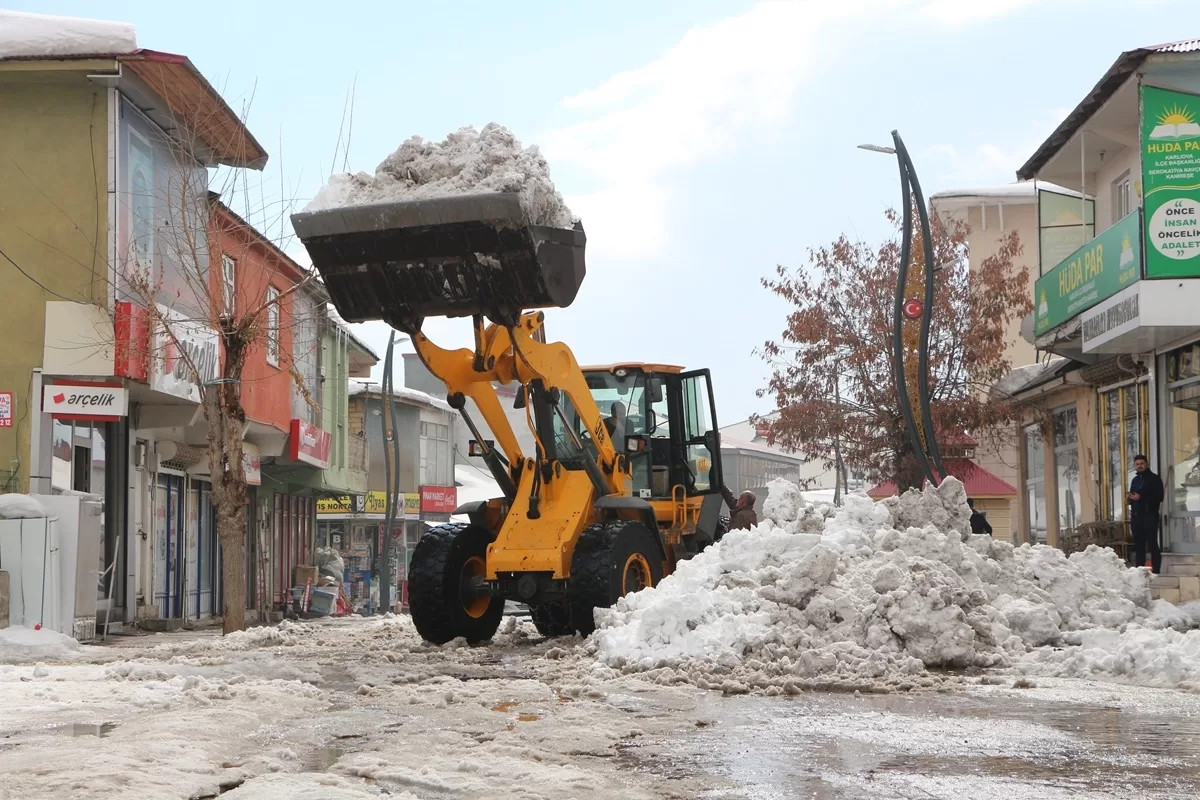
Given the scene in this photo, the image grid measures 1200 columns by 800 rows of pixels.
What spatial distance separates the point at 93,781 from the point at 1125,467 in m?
20.2

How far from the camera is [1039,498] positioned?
99.1 ft

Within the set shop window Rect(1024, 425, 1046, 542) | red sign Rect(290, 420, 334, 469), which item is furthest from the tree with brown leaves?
red sign Rect(290, 420, 334, 469)

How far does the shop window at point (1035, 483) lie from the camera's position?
29.9 meters

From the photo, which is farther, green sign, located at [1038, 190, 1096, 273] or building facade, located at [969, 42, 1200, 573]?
green sign, located at [1038, 190, 1096, 273]

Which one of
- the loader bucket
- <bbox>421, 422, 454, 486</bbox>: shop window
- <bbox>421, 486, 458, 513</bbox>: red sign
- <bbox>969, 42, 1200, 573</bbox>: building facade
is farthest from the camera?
<bbox>421, 422, 454, 486</bbox>: shop window

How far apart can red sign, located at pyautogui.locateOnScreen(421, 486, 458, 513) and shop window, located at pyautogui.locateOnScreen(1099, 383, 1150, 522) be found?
1265 inches

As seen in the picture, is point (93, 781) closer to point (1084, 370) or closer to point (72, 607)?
point (72, 607)

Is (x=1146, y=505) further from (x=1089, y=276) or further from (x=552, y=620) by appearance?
(x=552, y=620)

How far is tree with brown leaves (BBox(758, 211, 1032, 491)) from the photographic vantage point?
109 feet

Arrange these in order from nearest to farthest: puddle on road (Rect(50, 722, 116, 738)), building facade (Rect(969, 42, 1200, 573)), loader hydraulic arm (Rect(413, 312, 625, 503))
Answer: puddle on road (Rect(50, 722, 116, 738)) → loader hydraulic arm (Rect(413, 312, 625, 503)) → building facade (Rect(969, 42, 1200, 573))

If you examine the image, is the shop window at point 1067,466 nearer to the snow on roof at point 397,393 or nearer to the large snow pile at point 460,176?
the large snow pile at point 460,176

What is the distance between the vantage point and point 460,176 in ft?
39.5

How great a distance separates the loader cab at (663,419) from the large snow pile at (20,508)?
6169mm

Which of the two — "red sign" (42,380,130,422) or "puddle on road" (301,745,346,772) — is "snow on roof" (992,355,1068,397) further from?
"puddle on road" (301,745,346,772)
